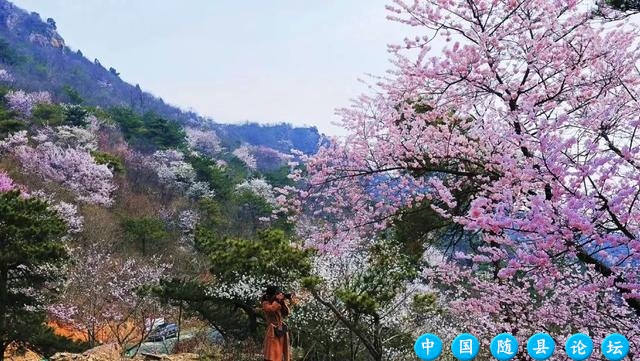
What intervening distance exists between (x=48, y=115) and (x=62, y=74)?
32.5 metres

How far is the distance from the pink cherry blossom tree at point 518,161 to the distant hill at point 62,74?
4000 cm

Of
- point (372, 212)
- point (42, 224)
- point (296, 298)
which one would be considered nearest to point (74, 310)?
point (42, 224)

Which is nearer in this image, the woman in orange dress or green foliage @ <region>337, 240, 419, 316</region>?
the woman in orange dress

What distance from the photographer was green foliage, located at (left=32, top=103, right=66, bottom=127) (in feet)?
112

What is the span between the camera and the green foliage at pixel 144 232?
24.2m

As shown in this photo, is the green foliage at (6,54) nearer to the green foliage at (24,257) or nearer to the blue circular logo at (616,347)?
the green foliage at (24,257)

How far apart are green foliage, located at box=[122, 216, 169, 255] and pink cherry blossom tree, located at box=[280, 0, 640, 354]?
19.2 m

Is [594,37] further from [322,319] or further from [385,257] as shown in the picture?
[322,319]

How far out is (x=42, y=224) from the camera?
34.4 ft

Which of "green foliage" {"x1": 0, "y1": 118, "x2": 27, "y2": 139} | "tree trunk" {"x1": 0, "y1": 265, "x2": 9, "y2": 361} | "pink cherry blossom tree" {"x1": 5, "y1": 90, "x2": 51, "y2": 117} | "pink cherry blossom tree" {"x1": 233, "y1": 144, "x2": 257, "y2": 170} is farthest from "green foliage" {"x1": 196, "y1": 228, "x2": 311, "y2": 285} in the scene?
"pink cherry blossom tree" {"x1": 233, "y1": 144, "x2": 257, "y2": 170}

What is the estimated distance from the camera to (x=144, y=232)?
2417 centimetres

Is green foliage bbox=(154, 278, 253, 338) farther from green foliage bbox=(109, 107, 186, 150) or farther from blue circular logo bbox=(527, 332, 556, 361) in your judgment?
green foliage bbox=(109, 107, 186, 150)

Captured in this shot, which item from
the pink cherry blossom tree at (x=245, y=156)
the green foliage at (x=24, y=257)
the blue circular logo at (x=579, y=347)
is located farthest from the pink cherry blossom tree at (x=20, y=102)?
the blue circular logo at (x=579, y=347)

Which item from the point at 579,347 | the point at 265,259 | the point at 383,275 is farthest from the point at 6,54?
the point at 579,347
